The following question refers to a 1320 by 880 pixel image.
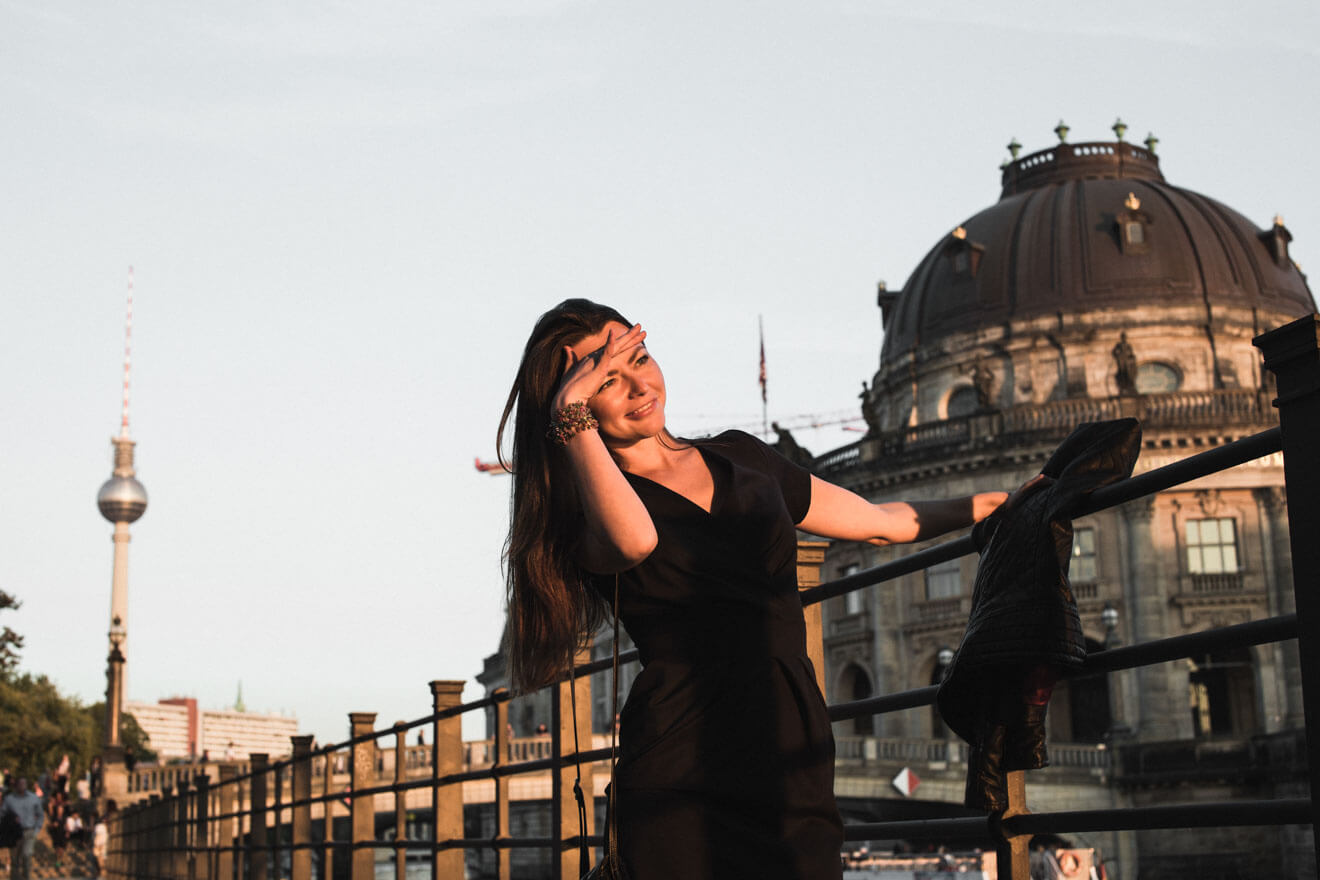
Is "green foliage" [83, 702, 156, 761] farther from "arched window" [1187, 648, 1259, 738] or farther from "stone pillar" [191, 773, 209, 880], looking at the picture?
"stone pillar" [191, 773, 209, 880]

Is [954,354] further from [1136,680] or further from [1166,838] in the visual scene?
[1166,838]

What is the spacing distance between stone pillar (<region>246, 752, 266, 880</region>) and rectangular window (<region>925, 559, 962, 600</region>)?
36.5m

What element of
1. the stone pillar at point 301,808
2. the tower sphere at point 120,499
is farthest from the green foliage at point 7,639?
the tower sphere at point 120,499

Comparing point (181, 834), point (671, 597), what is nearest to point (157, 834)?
point (181, 834)

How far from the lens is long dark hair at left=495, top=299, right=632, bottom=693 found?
10.5 feet

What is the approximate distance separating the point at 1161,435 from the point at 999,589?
142 feet

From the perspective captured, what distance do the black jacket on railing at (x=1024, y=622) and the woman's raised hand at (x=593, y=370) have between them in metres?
0.91

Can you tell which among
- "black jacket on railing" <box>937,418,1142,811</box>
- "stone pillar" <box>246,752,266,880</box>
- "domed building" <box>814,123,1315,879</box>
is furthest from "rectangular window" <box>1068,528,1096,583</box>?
"black jacket on railing" <box>937,418,1142,811</box>

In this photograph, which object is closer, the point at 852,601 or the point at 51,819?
the point at 51,819

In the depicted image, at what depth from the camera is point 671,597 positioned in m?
3.01

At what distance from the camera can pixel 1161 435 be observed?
44250 mm

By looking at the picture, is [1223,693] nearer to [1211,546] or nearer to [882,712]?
[1211,546]

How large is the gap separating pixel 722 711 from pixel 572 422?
2.01 feet

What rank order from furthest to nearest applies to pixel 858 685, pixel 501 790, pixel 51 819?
pixel 858 685 → pixel 51 819 → pixel 501 790
